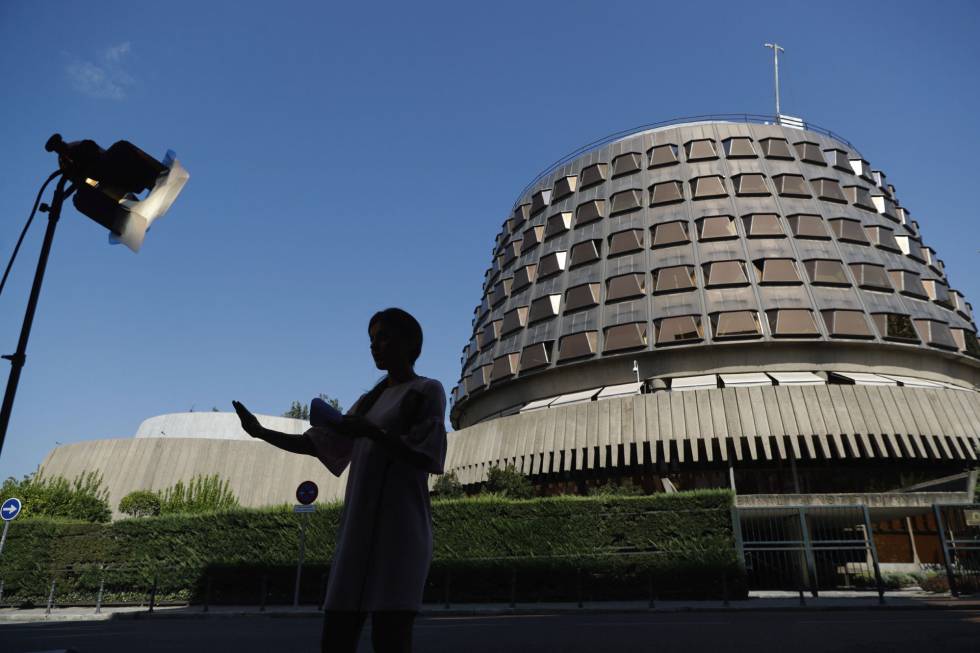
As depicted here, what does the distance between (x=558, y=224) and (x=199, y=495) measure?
3149 cm

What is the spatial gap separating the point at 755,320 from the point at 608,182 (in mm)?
16454

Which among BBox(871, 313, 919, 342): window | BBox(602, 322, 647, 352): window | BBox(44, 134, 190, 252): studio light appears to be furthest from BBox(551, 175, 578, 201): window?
BBox(44, 134, 190, 252): studio light

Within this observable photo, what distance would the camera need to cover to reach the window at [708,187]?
41.5 meters

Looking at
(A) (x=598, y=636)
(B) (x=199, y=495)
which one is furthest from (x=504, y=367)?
(A) (x=598, y=636)

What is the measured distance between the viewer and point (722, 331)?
3522 centimetres

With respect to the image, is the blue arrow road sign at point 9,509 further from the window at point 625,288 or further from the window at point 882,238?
the window at point 882,238

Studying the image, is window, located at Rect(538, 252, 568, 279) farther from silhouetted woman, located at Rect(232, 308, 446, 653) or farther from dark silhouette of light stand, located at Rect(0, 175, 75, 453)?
silhouetted woman, located at Rect(232, 308, 446, 653)

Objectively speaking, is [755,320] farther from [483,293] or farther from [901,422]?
[483,293]

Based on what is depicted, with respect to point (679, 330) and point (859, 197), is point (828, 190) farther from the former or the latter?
point (679, 330)

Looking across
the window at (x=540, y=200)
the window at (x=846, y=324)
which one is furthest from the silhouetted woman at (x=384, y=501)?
the window at (x=540, y=200)

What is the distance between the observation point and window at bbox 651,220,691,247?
39875 mm

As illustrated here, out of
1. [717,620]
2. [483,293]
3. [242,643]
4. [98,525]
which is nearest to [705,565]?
[717,620]

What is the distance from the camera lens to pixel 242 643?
9.79 metres

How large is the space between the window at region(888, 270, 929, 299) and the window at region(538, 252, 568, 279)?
20.6 metres
